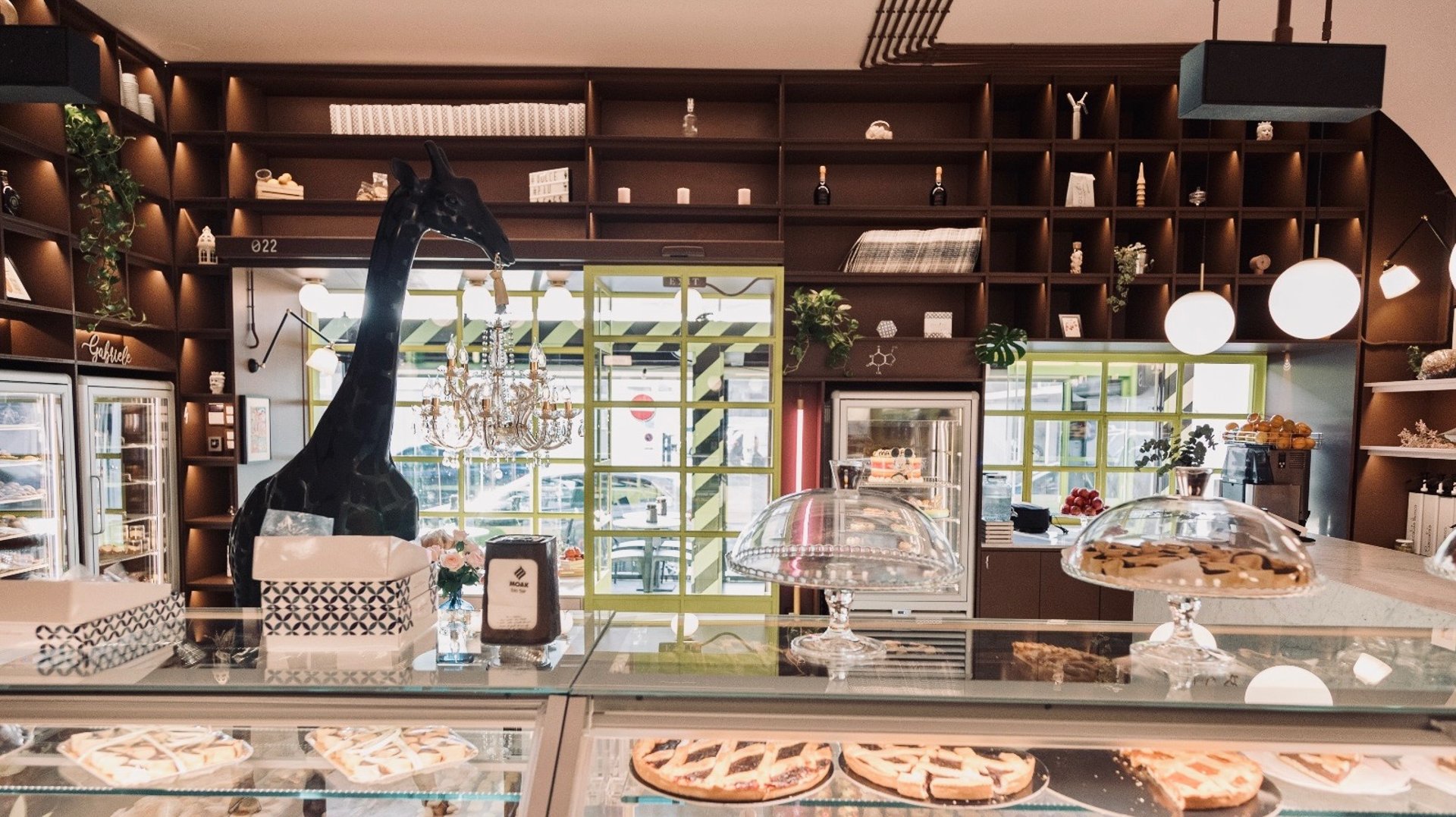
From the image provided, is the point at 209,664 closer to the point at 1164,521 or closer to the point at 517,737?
the point at 517,737

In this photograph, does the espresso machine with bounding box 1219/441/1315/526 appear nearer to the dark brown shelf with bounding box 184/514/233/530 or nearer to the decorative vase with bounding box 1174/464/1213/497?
the decorative vase with bounding box 1174/464/1213/497

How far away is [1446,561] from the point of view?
133 centimetres

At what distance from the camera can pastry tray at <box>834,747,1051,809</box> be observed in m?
1.23

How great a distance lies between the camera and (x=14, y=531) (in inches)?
133

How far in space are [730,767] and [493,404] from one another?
7.64 feet

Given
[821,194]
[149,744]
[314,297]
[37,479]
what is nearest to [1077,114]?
[821,194]

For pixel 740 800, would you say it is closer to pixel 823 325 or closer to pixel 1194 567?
pixel 1194 567

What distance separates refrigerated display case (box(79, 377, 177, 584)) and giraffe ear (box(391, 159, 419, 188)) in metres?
3.07

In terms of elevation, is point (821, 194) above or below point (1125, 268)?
above

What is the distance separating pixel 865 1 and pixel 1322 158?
3.24 m

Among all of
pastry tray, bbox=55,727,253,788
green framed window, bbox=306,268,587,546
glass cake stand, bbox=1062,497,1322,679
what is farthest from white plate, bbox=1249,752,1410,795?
green framed window, bbox=306,268,587,546

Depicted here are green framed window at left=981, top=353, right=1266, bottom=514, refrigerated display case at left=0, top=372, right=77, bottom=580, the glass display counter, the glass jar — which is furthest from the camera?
green framed window at left=981, top=353, right=1266, bottom=514

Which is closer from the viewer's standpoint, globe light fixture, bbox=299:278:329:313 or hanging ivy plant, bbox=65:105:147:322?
hanging ivy plant, bbox=65:105:147:322

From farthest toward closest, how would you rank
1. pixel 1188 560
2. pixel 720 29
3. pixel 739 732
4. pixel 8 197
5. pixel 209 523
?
pixel 209 523
pixel 720 29
pixel 8 197
pixel 1188 560
pixel 739 732
